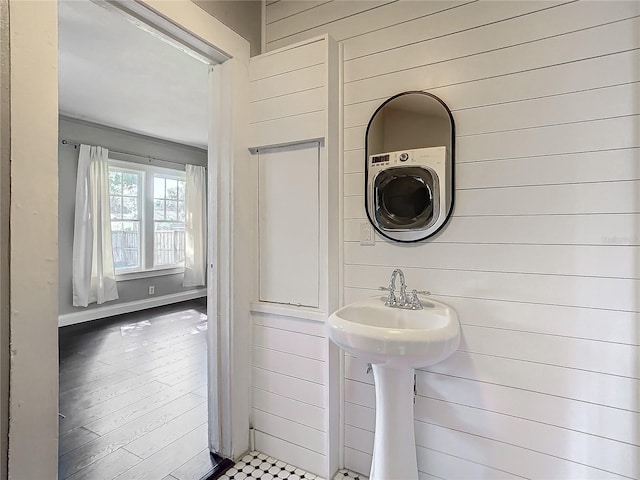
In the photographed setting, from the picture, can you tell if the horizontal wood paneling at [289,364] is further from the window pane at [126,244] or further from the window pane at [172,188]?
the window pane at [172,188]

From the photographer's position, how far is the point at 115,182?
472 centimetres

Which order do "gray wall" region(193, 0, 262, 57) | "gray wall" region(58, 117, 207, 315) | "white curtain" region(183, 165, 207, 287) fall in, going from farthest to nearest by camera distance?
1. "white curtain" region(183, 165, 207, 287)
2. "gray wall" region(58, 117, 207, 315)
3. "gray wall" region(193, 0, 262, 57)

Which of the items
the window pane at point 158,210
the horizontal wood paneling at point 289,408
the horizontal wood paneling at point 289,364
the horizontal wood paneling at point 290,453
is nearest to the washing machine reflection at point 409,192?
the horizontal wood paneling at point 289,364

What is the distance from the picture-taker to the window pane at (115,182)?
465cm

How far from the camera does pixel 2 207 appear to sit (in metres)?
0.95

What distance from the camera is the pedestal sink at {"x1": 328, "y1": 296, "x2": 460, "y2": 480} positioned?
3.69ft

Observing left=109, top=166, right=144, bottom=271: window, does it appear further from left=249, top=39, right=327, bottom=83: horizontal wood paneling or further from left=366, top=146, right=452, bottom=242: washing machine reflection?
left=366, top=146, right=452, bottom=242: washing machine reflection

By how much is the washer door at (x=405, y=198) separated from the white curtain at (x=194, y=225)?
4.57m

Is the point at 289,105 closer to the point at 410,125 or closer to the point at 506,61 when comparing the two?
the point at 410,125

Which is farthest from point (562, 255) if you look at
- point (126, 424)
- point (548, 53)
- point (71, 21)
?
point (71, 21)

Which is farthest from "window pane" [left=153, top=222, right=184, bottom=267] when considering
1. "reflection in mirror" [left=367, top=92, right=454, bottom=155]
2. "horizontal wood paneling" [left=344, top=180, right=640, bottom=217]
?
"horizontal wood paneling" [left=344, top=180, right=640, bottom=217]

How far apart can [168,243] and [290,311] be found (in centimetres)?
434

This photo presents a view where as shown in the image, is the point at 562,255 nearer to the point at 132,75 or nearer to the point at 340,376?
the point at 340,376

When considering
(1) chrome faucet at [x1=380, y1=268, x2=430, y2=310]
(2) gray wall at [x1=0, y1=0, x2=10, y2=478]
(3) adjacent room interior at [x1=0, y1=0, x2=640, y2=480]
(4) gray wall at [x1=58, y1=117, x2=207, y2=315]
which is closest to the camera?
(2) gray wall at [x1=0, y1=0, x2=10, y2=478]
